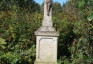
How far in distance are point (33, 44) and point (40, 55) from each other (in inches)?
57.7

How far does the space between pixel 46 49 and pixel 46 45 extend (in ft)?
0.47

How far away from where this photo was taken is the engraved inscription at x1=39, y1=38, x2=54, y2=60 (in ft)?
16.4

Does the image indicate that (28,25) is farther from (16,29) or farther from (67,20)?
(67,20)

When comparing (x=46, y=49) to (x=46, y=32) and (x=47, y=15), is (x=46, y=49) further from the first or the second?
(x=47, y=15)

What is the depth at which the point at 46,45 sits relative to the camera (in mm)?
5027

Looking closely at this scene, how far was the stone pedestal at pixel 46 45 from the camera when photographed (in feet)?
16.3

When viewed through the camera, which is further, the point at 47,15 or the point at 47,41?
the point at 47,15

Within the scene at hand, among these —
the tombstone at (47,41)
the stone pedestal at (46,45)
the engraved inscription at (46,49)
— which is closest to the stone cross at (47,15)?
the tombstone at (47,41)

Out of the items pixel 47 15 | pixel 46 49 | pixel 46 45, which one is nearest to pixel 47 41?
pixel 46 45

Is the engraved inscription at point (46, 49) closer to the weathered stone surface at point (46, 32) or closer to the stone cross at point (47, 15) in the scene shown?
the weathered stone surface at point (46, 32)

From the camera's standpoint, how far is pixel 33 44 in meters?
6.48

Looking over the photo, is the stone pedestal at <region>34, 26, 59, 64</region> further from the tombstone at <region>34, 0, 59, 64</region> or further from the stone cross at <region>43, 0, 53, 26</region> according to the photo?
the stone cross at <region>43, 0, 53, 26</region>

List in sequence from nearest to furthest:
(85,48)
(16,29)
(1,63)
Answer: (85,48)
(1,63)
(16,29)

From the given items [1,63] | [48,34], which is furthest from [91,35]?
[1,63]
